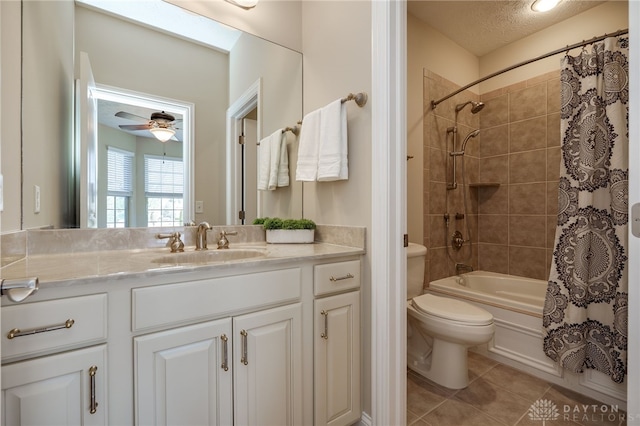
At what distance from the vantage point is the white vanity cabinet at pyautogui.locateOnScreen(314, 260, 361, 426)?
1.22m

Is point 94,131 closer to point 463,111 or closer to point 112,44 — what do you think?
point 112,44

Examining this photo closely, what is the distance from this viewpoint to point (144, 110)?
1.43 m

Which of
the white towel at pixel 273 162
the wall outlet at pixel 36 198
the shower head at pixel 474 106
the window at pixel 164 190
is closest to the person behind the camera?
the wall outlet at pixel 36 198

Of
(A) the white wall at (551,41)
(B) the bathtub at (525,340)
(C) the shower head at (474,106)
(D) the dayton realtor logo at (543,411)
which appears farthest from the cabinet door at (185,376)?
(A) the white wall at (551,41)

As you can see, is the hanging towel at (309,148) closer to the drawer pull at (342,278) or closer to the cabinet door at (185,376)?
the drawer pull at (342,278)

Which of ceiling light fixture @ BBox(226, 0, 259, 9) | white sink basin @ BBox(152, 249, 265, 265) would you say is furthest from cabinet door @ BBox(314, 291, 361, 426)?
ceiling light fixture @ BBox(226, 0, 259, 9)

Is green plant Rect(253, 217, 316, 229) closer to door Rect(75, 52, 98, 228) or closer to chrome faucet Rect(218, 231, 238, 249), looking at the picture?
chrome faucet Rect(218, 231, 238, 249)

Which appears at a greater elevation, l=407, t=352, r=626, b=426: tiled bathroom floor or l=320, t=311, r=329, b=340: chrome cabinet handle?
l=320, t=311, r=329, b=340: chrome cabinet handle

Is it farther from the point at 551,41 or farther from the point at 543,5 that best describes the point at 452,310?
the point at 551,41

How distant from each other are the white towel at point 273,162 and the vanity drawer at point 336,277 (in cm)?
75

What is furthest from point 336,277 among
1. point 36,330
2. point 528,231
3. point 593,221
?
point 528,231

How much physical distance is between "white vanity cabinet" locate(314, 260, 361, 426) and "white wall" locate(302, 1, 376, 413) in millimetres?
61

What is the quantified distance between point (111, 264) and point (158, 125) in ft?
2.67

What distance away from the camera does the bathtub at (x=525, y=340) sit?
1623 millimetres
